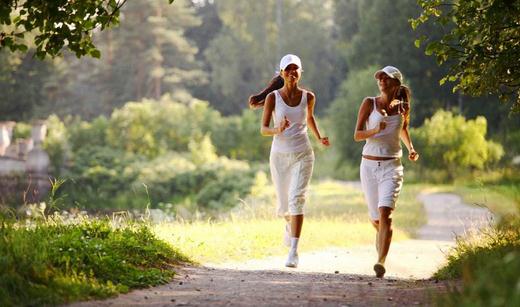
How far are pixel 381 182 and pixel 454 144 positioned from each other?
2819cm

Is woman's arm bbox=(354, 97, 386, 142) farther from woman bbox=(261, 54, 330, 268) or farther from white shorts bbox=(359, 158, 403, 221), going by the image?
woman bbox=(261, 54, 330, 268)

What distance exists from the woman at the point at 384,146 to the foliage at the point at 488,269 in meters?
0.79

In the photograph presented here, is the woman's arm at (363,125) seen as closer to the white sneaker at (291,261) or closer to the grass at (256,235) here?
the white sneaker at (291,261)

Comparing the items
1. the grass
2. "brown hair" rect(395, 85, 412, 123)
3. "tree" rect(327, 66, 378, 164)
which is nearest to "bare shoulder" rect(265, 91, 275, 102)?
"brown hair" rect(395, 85, 412, 123)

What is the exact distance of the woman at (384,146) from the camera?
8750 millimetres

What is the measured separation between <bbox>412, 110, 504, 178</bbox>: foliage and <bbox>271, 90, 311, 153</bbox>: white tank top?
2615 cm

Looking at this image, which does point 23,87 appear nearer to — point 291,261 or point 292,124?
point 291,261

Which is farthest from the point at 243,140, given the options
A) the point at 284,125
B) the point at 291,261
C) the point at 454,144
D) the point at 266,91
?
the point at 284,125

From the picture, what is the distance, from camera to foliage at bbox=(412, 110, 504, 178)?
116 ft

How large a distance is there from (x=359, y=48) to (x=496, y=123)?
27.2 feet

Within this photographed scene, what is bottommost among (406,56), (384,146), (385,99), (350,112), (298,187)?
(298,187)

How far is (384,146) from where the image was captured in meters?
8.88

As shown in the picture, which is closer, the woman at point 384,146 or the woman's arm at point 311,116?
the woman at point 384,146

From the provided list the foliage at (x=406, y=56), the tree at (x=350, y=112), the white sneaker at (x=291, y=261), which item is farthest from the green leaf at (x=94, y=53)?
the foliage at (x=406, y=56)
